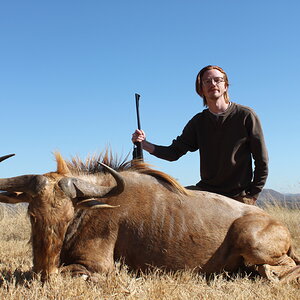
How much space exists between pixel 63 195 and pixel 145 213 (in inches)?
47.5

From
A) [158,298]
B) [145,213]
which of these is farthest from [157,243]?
[158,298]

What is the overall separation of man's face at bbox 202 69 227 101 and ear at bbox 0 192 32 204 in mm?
3090

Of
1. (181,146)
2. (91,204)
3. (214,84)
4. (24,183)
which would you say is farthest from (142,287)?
(214,84)

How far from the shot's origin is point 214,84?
21.1 feet

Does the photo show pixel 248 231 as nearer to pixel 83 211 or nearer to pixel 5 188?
pixel 83 211

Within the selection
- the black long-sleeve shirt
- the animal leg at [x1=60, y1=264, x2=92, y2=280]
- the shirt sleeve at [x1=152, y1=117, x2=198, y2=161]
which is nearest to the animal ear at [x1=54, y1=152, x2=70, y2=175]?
the animal leg at [x1=60, y1=264, x2=92, y2=280]

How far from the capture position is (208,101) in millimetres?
6617

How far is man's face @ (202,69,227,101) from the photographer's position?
21.1 feet

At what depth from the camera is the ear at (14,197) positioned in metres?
4.72

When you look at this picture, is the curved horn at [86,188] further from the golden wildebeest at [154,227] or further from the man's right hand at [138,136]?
the man's right hand at [138,136]

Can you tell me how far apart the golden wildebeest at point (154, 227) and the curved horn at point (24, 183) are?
1cm

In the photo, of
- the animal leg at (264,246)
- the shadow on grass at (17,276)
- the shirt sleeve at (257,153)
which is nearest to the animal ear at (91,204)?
the shadow on grass at (17,276)

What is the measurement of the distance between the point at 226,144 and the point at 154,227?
69.0 inches

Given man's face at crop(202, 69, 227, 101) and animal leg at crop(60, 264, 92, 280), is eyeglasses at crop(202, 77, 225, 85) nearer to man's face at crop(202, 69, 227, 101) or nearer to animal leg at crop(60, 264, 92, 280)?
man's face at crop(202, 69, 227, 101)
